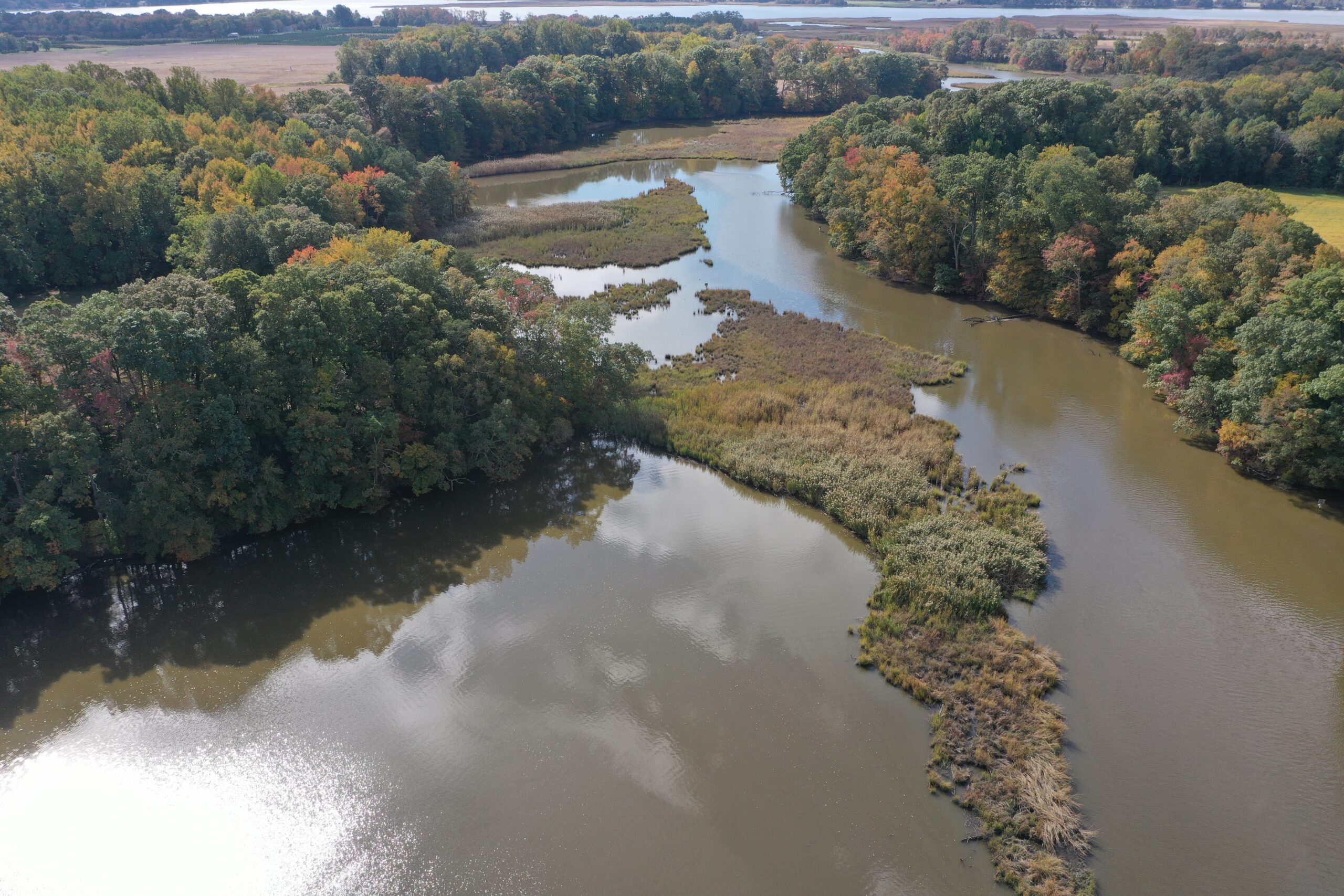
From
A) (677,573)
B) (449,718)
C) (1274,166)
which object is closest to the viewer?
(449,718)

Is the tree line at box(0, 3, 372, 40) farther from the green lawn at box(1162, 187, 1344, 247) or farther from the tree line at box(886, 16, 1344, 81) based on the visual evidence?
the green lawn at box(1162, 187, 1344, 247)

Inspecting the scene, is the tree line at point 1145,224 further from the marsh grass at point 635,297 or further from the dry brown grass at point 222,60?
the dry brown grass at point 222,60

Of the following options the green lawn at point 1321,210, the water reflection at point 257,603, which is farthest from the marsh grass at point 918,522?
the green lawn at point 1321,210

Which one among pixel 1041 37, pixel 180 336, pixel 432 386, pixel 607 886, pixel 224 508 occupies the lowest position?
pixel 607 886

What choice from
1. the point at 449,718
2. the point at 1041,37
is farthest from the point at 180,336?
the point at 1041,37

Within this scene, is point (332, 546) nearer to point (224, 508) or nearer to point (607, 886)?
point (224, 508)
